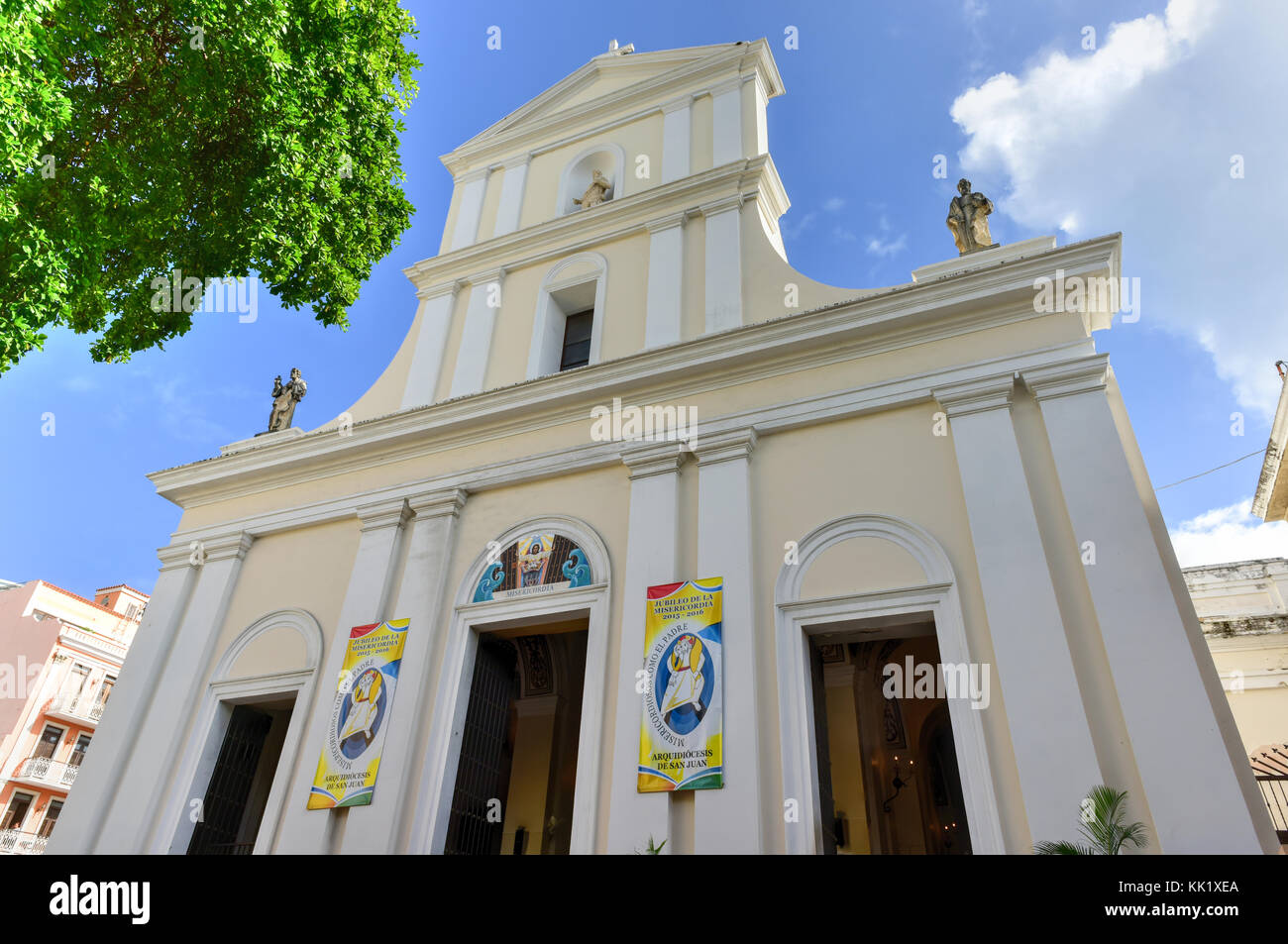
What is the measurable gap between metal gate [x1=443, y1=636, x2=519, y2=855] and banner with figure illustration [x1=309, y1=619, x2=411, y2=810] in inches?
34.6

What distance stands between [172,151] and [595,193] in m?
6.22

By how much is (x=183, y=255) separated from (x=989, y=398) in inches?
349

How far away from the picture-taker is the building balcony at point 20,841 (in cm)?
2381

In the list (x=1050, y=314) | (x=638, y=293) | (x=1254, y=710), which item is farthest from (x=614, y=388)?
(x=1254, y=710)

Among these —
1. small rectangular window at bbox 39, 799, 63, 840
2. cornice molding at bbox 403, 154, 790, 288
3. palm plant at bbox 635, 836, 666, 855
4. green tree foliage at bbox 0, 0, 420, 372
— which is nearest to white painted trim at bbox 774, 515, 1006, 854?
palm plant at bbox 635, 836, 666, 855

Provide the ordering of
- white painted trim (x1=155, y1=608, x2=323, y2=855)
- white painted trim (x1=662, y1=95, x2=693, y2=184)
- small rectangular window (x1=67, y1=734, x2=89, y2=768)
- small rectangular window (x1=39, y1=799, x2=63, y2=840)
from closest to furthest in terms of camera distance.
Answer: white painted trim (x1=155, y1=608, x2=323, y2=855)
white painted trim (x1=662, y1=95, x2=693, y2=184)
small rectangular window (x1=39, y1=799, x2=63, y2=840)
small rectangular window (x1=67, y1=734, x2=89, y2=768)

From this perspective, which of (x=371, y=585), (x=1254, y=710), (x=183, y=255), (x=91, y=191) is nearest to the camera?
(x=91, y=191)

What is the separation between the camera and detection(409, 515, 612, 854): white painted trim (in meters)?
7.81

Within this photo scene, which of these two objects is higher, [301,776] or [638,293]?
[638,293]

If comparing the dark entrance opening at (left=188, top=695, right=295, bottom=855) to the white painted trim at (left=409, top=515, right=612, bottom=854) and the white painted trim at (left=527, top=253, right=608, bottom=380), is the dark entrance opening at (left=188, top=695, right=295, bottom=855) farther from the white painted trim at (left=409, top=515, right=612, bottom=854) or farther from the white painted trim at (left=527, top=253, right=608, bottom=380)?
the white painted trim at (left=527, top=253, right=608, bottom=380)

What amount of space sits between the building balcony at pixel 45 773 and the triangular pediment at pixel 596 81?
76.2 ft

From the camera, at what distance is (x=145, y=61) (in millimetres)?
8508

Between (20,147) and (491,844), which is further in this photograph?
(491,844)
